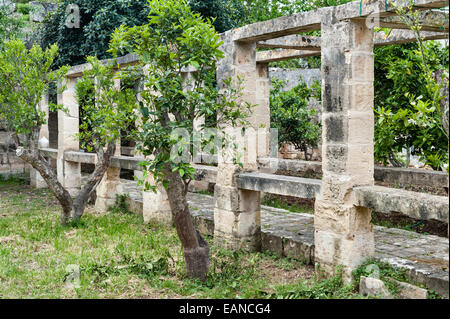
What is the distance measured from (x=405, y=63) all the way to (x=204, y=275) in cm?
412

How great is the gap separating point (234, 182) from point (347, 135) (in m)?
1.93

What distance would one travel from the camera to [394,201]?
4.64 metres

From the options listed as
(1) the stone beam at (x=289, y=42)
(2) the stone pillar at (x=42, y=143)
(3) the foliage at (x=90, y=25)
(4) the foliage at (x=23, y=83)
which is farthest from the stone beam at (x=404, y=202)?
(2) the stone pillar at (x=42, y=143)

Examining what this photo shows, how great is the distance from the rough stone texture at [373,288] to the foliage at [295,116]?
5.66m

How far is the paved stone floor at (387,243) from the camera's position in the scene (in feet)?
15.9

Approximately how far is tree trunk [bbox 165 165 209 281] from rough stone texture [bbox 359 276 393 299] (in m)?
1.68

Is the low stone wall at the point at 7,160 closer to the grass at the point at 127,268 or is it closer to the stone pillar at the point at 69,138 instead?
the stone pillar at the point at 69,138

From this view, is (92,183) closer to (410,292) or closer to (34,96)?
(34,96)

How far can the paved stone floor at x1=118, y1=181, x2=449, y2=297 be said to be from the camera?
484cm

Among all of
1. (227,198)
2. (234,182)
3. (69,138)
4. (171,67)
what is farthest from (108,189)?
(171,67)

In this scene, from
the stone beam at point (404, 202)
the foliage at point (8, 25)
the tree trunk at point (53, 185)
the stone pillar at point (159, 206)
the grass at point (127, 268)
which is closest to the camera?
the stone beam at point (404, 202)

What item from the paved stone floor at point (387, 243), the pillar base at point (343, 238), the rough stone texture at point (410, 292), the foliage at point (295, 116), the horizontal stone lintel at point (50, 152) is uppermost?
the foliage at point (295, 116)
